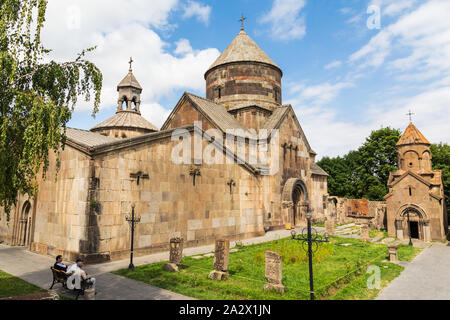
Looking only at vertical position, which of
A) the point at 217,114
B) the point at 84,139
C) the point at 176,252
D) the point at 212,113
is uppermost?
the point at 217,114

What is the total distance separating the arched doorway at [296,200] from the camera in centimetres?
2323

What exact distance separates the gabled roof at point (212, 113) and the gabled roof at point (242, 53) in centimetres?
606

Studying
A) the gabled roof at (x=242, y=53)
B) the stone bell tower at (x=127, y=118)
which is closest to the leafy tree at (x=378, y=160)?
the gabled roof at (x=242, y=53)

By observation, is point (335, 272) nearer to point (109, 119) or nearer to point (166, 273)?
point (166, 273)

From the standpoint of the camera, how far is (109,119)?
107ft

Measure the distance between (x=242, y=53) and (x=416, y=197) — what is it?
805 inches

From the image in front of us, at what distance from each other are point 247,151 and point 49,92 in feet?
57.4

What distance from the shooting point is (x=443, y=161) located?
33.5m

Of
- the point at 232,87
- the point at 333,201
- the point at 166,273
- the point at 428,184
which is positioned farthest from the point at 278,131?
the point at 166,273

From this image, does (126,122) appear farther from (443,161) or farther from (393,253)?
(443,161)

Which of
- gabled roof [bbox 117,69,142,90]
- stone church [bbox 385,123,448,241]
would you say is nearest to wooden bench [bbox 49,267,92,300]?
stone church [bbox 385,123,448,241]

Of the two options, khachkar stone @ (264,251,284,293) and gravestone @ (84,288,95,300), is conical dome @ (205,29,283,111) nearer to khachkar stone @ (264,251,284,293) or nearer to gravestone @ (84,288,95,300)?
khachkar stone @ (264,251,284,293)

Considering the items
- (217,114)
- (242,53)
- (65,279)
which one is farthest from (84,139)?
(242,53)

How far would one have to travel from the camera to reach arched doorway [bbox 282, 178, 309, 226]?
23234 millimetres
